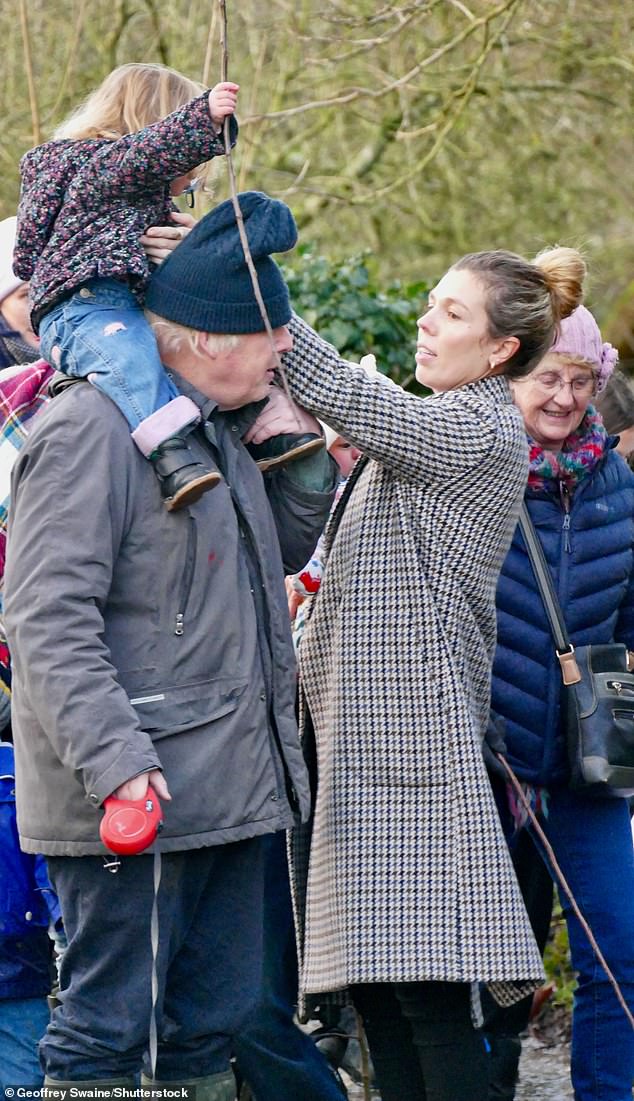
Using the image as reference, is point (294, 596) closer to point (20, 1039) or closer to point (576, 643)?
point (576, 643)

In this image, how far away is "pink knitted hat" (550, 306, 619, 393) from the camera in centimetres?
396

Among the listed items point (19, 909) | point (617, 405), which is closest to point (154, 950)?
point (19, 909)

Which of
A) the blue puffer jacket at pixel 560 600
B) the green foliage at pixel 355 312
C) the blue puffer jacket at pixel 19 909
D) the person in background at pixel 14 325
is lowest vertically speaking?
the blue puffer jacket at pixel 19 909

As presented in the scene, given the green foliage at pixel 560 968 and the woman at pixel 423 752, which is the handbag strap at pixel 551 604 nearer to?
the woman at pixel 423 752

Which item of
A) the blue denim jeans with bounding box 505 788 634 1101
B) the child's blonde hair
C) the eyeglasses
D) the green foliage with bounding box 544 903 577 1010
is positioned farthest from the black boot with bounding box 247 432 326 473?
the green foliage with bounding box 544 903 577 1010

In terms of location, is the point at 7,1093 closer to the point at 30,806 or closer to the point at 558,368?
the point at 30,806

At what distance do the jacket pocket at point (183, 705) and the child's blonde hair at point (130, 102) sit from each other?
103 centimetres

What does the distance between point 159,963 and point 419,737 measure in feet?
2.59

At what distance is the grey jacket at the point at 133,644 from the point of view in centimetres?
257

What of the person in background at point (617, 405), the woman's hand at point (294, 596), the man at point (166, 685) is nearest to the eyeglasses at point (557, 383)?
the person in background at point (617, 405)

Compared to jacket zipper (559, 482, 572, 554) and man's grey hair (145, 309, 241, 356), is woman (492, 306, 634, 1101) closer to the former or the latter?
jacket zipper (559, 482, 572, 554)

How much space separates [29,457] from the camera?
8.71 feet

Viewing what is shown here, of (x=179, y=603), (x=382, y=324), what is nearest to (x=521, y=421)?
(x=179, y=603)

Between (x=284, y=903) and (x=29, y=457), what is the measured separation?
1612 millimetres
